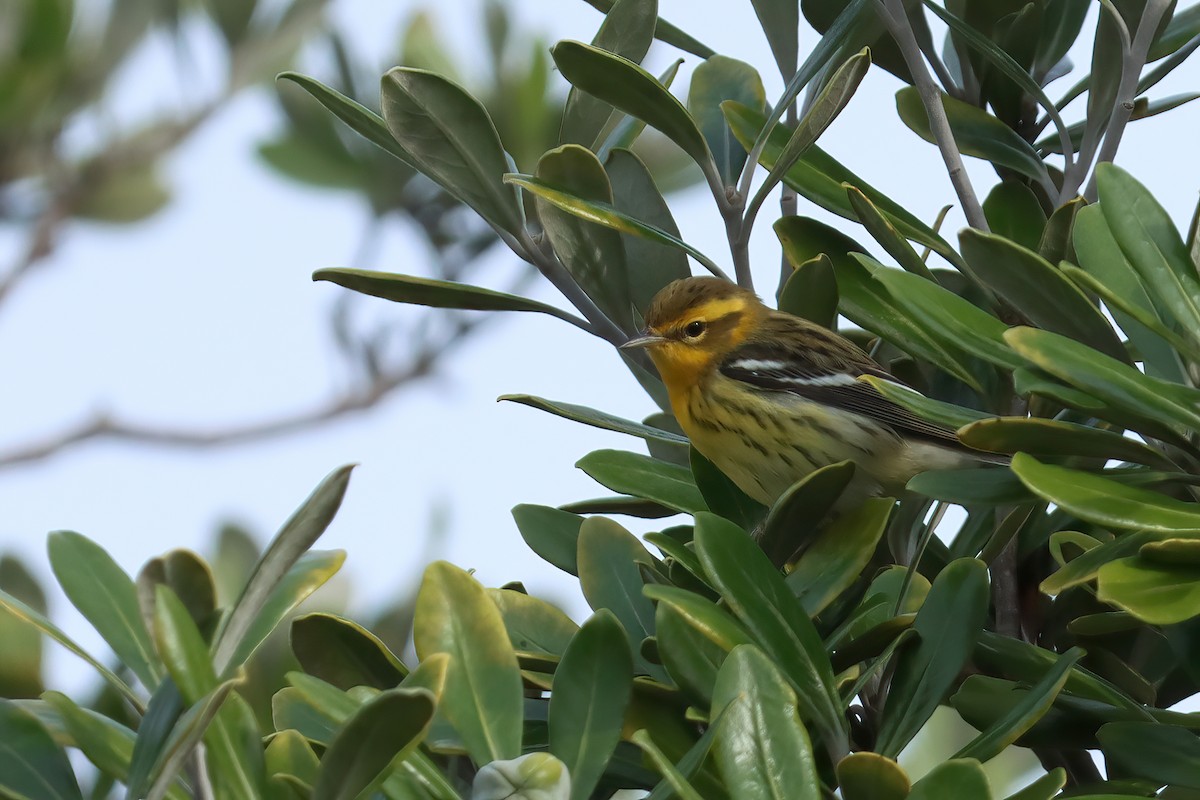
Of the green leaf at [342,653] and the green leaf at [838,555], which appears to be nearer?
the green leaf at [342,653]

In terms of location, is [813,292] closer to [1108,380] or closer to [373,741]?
[1108,380]

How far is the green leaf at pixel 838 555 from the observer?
1.69 meters

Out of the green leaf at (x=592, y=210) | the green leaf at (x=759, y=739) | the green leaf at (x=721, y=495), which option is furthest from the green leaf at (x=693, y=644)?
the green leaf at (x=592, y=210)

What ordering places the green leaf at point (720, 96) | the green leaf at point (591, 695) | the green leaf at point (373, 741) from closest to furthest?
the green leaf at point (373, 741) < the green leaf at point (591, 695) < the green leaf at point (720, 96)

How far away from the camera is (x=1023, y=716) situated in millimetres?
1339

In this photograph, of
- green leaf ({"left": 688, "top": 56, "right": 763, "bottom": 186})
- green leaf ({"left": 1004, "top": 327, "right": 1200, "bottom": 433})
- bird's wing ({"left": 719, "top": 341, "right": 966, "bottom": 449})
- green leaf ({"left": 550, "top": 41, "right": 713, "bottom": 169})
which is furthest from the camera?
bird's wing ({"left": 719, "top": 341, "right": 966, "bottom": 449})

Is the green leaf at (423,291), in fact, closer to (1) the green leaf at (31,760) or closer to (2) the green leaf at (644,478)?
(2) the green leaf at (644,478)

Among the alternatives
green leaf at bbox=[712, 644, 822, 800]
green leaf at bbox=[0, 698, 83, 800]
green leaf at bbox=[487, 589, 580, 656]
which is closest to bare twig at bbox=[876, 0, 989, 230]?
green leaf at bbox=[487, 589, 580, 656]

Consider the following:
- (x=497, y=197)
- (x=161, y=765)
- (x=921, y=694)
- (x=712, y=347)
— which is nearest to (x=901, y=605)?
(x=921, y=694)

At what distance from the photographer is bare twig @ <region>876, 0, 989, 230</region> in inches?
77.4

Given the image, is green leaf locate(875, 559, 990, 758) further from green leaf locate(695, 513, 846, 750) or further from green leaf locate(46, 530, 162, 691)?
green leaf locate(46, 530, 162, 691)

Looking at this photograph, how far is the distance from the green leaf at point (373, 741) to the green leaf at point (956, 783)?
441mm

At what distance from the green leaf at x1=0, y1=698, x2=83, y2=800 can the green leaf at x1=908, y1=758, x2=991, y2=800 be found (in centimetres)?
76

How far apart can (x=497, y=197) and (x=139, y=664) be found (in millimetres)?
963
